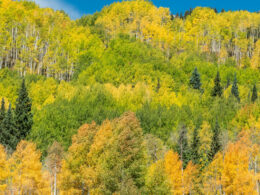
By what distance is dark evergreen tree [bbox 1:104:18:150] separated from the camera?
6954cm

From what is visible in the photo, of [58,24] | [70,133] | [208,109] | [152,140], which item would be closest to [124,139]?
[152,140]

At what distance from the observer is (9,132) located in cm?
7169

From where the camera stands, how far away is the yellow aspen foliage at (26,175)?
43.5 metres

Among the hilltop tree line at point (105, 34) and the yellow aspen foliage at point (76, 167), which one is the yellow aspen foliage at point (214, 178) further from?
the hilltop tree line at point (105, 34)

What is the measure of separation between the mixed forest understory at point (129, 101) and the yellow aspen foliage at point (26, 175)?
0.53 ft

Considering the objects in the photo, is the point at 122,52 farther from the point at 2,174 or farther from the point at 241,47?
the point at 2,174

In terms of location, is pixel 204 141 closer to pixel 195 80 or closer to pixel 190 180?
pixel 190 180

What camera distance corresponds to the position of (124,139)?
3562 centimetres

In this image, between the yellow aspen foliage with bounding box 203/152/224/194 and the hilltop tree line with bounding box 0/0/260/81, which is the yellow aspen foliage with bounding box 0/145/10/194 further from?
the hilltop tree line with bounding box 0/0/260/81

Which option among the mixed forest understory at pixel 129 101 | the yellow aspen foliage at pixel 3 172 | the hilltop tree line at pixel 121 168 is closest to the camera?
the hilltop tree line at pixel 121 168

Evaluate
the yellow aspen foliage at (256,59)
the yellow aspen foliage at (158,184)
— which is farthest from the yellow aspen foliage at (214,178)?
the yellow aspen foliage at (256,59)

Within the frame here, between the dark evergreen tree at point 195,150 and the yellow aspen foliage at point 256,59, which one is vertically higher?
the yellow aspen foliage at point 256,59

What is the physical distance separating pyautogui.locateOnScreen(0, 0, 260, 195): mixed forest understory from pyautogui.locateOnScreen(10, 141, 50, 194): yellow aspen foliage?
16 centimetres

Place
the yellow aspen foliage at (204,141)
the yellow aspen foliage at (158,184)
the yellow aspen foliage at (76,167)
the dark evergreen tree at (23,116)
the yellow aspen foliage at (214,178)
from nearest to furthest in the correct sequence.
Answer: the yellow aspen foliage at (158,184) → the yellow aspen foliage at (76,167) → the yellow aspen foliage at (214,178) → the yellow aspen foliage at (204,141) → the dark evergreen tree at (23,116)
